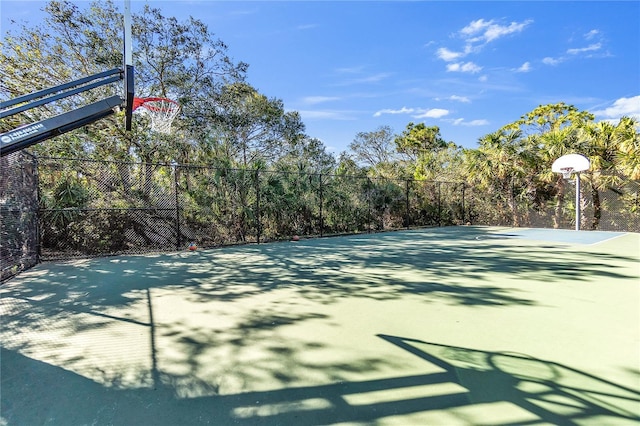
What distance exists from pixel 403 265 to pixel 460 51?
1444cm

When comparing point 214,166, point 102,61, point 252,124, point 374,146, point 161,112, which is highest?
point 374,146

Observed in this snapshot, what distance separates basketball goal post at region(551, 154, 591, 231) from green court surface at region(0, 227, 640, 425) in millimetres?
7286

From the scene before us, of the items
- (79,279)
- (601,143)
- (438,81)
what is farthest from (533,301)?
(438,81)

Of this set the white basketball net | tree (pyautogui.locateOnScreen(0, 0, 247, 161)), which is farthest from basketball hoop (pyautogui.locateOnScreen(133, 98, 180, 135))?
tree (pyautogui.locateOnScreen(0, 0, 247, 161))

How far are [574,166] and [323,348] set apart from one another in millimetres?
12509

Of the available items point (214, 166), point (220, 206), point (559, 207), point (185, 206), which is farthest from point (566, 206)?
point (185, 206)

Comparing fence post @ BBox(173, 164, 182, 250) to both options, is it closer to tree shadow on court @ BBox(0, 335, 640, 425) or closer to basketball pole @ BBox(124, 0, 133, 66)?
basketball pole @ BBox(124, 0, 133, 66)

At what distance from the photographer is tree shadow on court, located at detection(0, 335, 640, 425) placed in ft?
5.18

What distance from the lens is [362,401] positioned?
1.71 m

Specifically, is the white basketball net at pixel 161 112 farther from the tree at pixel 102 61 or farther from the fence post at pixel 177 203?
the tree at pixel 102 61

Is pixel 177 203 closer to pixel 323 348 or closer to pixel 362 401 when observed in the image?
pixel 323 348

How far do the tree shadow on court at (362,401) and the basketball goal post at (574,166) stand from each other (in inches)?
455

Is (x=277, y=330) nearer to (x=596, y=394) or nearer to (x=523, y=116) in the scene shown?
(x=596, y=394)

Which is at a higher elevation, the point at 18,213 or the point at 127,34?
the point at 127,34
